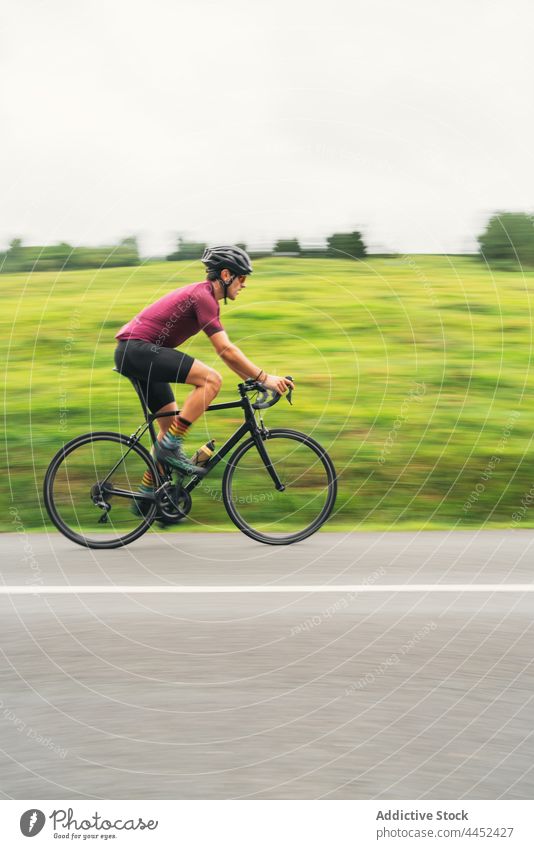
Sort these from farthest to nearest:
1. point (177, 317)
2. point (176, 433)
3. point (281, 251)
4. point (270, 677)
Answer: point (281, 251) → point (176, 433) → point (177, 317) → point (270, 677)

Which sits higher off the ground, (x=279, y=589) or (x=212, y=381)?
(x=212, y=381)

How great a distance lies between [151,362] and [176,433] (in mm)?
493

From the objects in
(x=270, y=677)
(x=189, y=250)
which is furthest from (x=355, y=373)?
(x=270, y=677)

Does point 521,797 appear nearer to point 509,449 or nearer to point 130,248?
point 509,449

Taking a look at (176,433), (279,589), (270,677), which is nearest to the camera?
(270,677)

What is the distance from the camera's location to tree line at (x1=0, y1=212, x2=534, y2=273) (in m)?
11.9

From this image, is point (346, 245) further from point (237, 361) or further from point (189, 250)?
point (237, 361)

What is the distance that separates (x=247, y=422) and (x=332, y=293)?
548 centimetres

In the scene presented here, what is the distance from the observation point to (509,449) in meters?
9.05

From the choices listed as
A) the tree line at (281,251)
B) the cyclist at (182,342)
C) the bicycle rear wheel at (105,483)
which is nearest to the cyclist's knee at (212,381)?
the cyclist at (182,342)

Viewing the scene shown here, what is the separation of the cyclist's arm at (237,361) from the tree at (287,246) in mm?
4798

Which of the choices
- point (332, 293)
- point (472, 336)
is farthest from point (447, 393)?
point (332, 293)

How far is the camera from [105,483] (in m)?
7.04

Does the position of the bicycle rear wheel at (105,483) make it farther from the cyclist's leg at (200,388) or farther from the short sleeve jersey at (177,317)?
the short sleeve jersey at (177,317)
